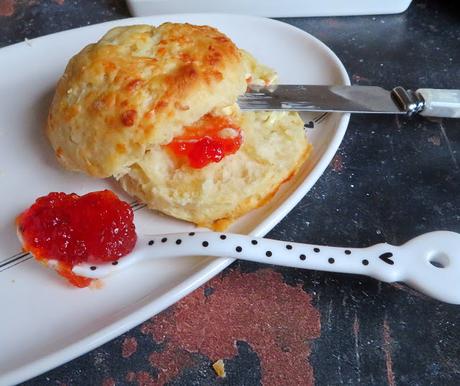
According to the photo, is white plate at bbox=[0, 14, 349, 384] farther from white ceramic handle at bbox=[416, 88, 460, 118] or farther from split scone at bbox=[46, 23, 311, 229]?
white ceramic handle at bbox=[416, 88, 460, 118]

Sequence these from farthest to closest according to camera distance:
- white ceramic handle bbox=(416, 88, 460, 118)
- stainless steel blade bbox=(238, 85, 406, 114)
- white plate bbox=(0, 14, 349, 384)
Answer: white ceramic handle bbox=(416, 88, 460, 118), stainless steel blade bbox=(238, 85, 406, 114), white plate bbox=(0, 14, 349, 384)

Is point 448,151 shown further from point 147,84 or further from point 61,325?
point 61,325

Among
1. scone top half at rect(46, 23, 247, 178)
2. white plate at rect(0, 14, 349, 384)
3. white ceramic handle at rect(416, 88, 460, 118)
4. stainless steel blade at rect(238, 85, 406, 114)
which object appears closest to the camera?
white plate at rect(0, 14, 349, 384)

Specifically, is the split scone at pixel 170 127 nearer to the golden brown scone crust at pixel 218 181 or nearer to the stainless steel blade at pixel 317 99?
the golden brown scone crust at pixel 218 181

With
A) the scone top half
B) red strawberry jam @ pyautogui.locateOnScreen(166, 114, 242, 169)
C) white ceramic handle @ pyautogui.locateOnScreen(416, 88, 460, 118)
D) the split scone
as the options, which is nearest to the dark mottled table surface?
white ceramic handle @ pyautogui.locateOnScreen(416, 88, 460, 118)

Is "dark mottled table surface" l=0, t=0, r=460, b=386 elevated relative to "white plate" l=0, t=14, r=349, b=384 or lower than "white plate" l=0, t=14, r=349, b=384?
lower

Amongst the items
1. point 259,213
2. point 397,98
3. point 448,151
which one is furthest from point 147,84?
point 448,151

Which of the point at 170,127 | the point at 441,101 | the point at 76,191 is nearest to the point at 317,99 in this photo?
the point at 441,101

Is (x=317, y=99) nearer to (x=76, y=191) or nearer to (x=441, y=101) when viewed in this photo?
(x=441, y=101)
